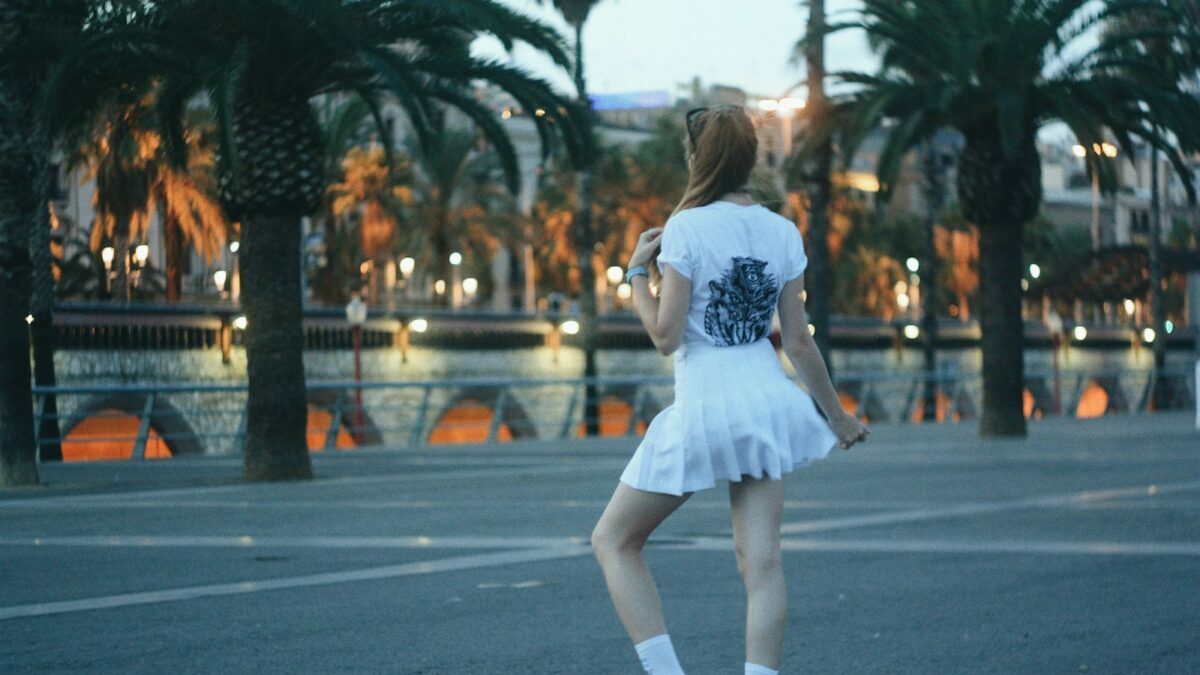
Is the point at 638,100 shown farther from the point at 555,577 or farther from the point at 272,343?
the point at 555,577

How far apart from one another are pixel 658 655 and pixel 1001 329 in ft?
84.5

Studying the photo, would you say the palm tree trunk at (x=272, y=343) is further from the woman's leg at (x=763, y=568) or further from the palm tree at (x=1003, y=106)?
the woman's leg at (x=763, y=568)

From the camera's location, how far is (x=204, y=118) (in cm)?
4262

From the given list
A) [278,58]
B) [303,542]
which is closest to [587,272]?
[278,58]

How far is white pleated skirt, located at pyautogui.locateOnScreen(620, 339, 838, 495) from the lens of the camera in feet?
17.8

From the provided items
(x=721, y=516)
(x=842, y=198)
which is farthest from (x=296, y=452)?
(x=842, y=198)

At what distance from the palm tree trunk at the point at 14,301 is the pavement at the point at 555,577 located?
473 mm

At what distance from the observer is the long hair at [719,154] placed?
553cm

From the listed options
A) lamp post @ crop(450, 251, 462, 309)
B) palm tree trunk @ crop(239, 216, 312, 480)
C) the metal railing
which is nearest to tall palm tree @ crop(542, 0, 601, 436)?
the metal railing

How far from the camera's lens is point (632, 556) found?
5504mm

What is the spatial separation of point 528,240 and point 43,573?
212 feet

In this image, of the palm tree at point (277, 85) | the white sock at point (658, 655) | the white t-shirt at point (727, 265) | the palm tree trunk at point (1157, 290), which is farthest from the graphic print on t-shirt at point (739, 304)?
the palm tree trunk at point (1157, 290)

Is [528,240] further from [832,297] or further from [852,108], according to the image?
[852,108]

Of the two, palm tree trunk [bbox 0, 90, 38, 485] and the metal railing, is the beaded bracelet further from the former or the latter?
the metal railing
